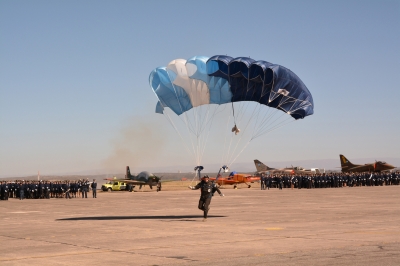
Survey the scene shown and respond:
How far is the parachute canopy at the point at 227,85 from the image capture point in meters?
28.7

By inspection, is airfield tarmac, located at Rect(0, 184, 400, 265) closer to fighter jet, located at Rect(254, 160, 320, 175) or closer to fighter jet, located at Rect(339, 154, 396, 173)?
fighter jet, located at Rect(339, 154, 396, 173)

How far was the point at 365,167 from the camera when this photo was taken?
81.0 meters

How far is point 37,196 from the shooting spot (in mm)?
43594

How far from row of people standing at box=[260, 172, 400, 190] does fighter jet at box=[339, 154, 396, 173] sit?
13094 mm

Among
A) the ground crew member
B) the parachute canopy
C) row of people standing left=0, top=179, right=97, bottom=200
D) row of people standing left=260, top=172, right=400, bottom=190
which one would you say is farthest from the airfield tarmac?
row of people standing left=260, top=172, right=400, bottom=190

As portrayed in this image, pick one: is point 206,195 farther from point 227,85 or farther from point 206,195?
point 227,85

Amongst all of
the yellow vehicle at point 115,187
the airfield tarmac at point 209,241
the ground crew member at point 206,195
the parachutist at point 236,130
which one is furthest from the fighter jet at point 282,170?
the airfield tarmac at point 209,241

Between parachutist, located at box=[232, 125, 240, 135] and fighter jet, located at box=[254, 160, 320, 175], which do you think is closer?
parachutist, located at box=[232, 125, 240, 135]

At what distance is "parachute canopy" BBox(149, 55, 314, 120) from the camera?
2867cm

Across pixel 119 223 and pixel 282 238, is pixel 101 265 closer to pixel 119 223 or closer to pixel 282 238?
pixel 282 238

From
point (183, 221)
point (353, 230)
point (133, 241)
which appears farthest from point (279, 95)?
point (133, 241)

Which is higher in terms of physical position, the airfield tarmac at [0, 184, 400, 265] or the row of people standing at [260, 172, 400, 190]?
the row of people standing at [260, 172, 400, 190]

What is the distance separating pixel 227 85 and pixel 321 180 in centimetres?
3044

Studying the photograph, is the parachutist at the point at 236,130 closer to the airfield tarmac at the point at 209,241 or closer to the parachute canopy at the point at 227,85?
the parachute canopy at the point at 227,85
